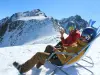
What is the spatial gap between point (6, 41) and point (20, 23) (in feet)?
49.5

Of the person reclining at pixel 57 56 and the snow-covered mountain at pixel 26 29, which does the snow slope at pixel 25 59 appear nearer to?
the person reclining at pixel 57 56

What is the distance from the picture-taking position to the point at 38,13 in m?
157

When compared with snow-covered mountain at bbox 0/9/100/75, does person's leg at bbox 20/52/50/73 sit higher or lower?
higher

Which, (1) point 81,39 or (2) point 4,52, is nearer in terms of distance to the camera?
(1) point 81,39

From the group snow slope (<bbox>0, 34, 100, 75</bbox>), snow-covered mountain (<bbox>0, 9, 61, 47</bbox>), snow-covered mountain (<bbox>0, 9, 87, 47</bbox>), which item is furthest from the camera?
snow-covered mountain (<bbox>0, 9, 61, 47</bbox>)

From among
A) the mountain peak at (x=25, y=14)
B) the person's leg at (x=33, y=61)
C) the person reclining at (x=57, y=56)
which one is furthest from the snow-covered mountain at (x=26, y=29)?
the person's leg at (x=33, y=61)

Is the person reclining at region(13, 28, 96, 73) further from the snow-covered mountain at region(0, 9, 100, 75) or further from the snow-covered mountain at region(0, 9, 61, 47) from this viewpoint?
the snow-covered mountain at region(0, 9, 61, 47)

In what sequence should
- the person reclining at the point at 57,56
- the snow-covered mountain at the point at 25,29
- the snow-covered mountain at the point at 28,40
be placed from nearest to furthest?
the person reclining at the point at 57,56 < the snow-covered mountain at the point at 28,40 < the snow-covered mountain at the point at 25,29

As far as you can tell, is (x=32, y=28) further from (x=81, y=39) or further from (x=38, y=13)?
(x=81, y=39)

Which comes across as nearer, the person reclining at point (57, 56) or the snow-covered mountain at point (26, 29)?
the person reclining at point (57, 56)

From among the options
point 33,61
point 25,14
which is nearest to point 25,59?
point 33,61

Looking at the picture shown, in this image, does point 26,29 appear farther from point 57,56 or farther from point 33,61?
point 33,61

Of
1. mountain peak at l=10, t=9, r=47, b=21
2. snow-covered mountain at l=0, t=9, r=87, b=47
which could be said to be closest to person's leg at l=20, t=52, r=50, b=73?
snow-covered mountain at l=0, t=9, r=87, b=47

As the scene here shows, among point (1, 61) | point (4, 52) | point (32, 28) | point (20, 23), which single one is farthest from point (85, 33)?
point (20, 23)
